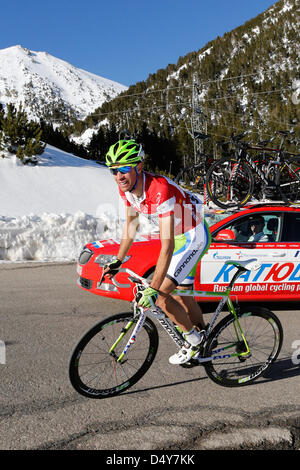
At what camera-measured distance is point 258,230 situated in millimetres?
5590

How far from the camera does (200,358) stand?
345cm

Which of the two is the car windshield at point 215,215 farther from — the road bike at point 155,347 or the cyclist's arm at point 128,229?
the cyclist's arm at point 128,229

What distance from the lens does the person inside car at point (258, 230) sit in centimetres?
A: 552

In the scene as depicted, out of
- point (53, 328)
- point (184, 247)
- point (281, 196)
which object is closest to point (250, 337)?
point (184, 247)

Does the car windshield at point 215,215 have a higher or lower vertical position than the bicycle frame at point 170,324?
higher

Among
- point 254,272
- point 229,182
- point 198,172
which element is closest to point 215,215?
point 254,272

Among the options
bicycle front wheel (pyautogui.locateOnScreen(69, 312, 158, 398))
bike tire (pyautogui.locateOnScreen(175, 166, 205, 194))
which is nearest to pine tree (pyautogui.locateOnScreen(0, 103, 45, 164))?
bike tire (pyautogui.locateOnScreen(175, 166, 205, 194))

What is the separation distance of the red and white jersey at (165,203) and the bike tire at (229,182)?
4.71 meters

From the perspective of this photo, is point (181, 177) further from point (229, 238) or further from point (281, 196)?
point (229, 238)

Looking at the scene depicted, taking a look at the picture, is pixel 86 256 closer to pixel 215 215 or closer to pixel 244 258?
pixel 215 215

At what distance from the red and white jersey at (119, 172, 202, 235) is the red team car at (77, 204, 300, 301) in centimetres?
177

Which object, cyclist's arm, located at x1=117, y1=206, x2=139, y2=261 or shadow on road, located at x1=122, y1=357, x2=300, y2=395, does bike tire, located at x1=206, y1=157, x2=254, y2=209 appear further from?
cyclist's arm, located at x1=117, y1=206, x2=139, y2=261

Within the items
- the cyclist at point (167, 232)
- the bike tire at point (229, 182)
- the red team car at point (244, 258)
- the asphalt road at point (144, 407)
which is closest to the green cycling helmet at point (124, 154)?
the cyclist at point (167, 232)

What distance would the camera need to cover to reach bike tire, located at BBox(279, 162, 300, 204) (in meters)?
8.46
